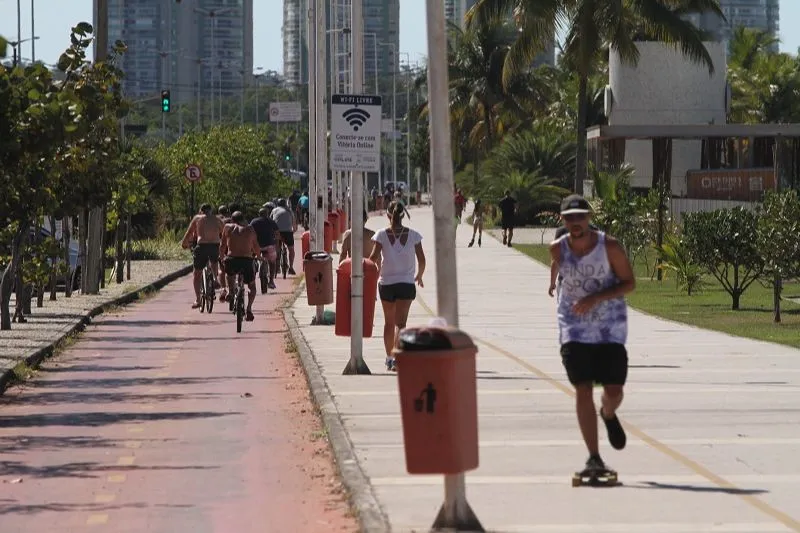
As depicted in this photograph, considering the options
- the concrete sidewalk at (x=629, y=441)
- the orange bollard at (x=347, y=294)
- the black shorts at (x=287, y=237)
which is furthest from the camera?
the black shorts at (x=287, y=237)

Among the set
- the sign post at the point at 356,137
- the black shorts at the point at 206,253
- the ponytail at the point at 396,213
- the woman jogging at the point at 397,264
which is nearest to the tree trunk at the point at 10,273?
the black shorts at the point at 206,253

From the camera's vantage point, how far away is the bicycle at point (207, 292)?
32781 mm

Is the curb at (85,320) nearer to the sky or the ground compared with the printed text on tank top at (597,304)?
nearer to the ground

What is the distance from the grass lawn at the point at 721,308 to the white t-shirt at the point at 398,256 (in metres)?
5.67

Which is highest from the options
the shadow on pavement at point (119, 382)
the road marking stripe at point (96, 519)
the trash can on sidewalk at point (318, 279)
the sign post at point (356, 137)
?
the sign post at point (356, 137)

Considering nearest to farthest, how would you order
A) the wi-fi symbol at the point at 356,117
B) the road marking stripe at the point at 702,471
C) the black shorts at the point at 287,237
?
1. the road marking stripe at the point at 702,471
2. the wi-fi symbol at the point at 356,117
3. the black shorts at the point at 287,237

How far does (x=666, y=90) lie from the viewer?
65500mm

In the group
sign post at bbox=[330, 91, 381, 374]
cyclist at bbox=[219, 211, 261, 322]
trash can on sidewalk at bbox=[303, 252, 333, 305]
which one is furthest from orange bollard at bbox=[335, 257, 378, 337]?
cyclist at bbox=[219, 211, 261, 322]

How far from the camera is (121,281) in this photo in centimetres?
4312

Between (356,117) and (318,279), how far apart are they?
23.1 ft

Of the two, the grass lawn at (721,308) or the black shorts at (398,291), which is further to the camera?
the grass lawn at (721,308)

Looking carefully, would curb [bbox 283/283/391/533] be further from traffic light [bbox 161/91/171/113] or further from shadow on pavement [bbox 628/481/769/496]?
traffic light [bbox 161/91/171/113]

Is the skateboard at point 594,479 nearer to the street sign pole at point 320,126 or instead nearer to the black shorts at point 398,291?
the black shorts at point 398,291

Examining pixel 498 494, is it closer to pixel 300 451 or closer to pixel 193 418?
pixel 300 451
